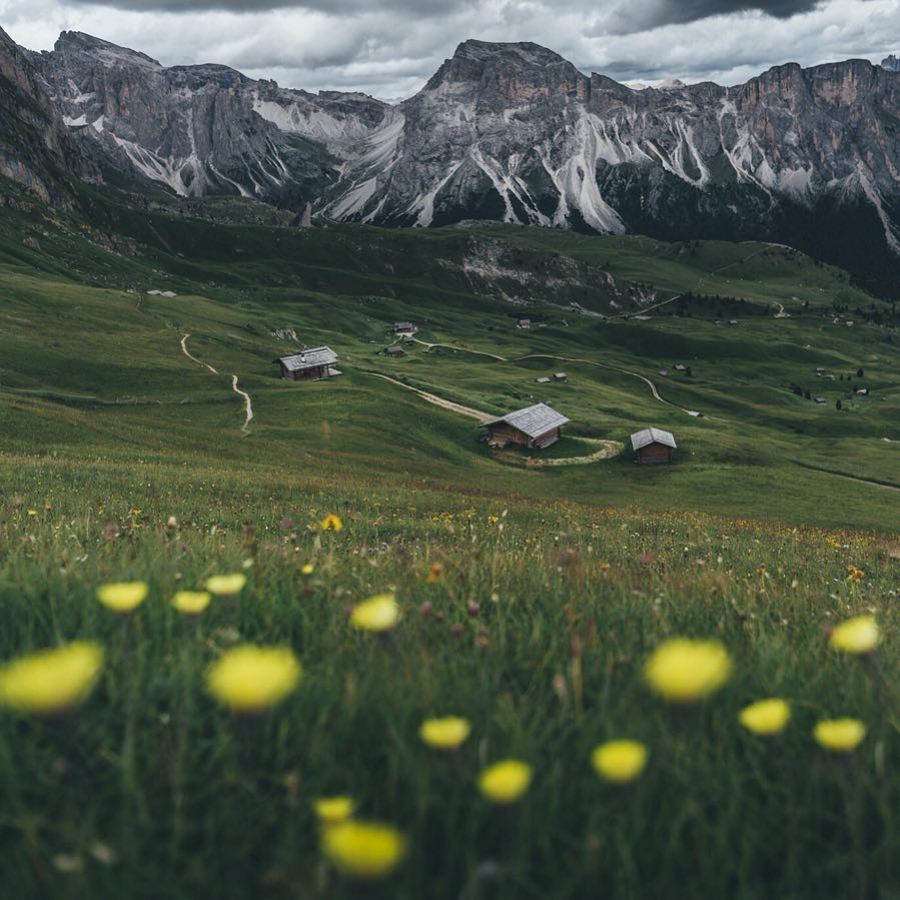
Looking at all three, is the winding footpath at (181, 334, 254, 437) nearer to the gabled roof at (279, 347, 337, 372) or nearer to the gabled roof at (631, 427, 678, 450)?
the gabled roof at (279, 347, 337, 372)

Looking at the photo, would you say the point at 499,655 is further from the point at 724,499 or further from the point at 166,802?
the point at 724,499

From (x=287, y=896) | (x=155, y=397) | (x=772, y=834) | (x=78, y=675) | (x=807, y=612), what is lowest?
(x=155, y=397)

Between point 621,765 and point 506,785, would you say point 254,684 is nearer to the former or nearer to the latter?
point 506,785

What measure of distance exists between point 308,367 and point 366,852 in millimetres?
110157

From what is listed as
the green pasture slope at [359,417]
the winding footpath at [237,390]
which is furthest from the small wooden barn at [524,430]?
the winding footpath at [237,390]

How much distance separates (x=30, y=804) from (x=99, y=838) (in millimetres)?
281

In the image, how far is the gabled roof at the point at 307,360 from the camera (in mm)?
107375

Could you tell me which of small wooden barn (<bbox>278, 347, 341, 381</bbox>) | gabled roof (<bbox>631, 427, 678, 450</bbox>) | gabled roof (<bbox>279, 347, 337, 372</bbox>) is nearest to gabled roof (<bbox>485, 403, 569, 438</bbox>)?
gabled roof (<bbox>631, 427, 678, 450</bbox>)

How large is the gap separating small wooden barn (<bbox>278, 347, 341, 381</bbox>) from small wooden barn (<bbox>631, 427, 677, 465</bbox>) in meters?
48.5

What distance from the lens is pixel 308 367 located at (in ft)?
356

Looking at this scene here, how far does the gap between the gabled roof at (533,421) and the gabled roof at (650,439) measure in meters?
11.1

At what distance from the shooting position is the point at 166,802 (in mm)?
2104

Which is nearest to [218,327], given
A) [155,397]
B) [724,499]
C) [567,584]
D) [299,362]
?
[299,362]

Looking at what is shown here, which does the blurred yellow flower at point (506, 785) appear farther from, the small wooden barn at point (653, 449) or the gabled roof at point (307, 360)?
the gabled roof at point (307, 360)
